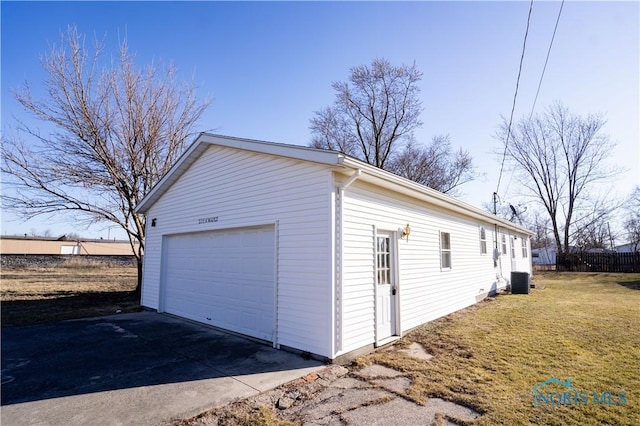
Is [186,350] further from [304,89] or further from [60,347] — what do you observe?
[304,89]

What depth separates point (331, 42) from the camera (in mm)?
8664

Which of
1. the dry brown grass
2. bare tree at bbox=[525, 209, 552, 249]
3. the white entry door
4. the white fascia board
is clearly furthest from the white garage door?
bare tree at bbox=[525, 209, 552, 249]

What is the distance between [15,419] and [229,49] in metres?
8.85

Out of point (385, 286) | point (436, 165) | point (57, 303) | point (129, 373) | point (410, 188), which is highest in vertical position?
point (436, 165)

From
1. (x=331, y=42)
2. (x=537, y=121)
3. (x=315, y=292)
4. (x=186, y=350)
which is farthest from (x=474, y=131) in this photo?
(x=537, y=121)

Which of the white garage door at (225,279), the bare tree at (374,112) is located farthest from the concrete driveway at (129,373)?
the bare tree at (374,112)

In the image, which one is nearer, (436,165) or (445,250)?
(445,250)

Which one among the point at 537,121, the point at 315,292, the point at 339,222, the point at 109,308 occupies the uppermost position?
the point at 537,121

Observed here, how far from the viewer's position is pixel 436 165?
23812mm

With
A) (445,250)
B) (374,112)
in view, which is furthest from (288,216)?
(374,112)

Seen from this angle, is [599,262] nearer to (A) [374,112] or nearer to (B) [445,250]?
(A) [374,112]

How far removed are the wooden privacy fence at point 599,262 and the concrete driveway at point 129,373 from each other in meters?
28.0

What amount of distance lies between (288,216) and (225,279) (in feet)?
8.48

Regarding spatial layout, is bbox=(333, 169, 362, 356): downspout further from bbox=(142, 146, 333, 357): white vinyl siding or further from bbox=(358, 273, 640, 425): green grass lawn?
bbox=(358, 273, 640, 425): green grass lawn
